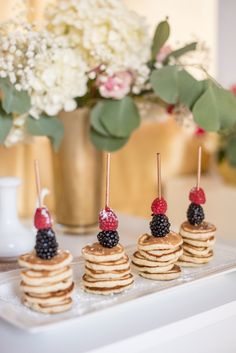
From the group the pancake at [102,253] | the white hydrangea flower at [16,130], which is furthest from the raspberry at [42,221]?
the white hydrangea flower at [16,130]

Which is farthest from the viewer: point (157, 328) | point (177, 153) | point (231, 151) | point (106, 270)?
point (177, 153)

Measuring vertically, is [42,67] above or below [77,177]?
above

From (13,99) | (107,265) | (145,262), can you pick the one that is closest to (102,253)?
(107,265)

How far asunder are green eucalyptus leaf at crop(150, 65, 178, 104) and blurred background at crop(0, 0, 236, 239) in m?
0.46

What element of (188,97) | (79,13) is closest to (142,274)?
(188,97)

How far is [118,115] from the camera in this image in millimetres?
1594

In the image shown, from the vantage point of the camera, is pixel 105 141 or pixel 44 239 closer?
pixel 44 239

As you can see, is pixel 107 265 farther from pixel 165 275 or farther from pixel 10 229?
pixel 10 229

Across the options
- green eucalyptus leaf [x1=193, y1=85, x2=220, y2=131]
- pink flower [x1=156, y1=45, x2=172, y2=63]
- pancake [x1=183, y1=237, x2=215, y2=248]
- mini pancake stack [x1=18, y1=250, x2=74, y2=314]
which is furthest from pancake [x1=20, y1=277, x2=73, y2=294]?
pink flower [x1=156, y1=45, x2=172, y2=63]

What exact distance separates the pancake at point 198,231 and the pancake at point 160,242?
2.6 inches

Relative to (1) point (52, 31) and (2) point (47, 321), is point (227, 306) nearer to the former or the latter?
(2) point (47, 321)

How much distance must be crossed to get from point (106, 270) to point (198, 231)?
0.81ft

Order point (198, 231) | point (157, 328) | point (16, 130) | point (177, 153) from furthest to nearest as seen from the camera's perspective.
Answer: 1. point (177, 153)
2. point (16, 130)
3. point (198, 231)
4. point (157, 328)

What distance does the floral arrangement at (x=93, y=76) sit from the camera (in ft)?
4.68
